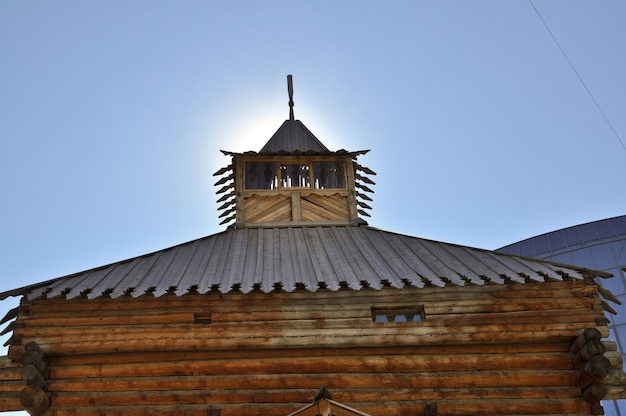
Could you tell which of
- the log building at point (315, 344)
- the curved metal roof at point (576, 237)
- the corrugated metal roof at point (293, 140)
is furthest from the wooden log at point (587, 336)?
the curved metal roof at point (576, 237)

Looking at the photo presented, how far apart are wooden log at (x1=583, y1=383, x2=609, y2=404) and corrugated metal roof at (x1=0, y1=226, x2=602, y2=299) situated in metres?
2.00

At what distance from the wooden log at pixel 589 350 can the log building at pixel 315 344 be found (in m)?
0.02

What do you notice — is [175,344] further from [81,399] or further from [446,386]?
[446,386]

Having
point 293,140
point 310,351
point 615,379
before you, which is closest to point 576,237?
point 293,140

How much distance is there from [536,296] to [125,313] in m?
7.58

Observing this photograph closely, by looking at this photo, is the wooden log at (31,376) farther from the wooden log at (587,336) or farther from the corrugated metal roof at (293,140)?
the corrugated metal roof at (293,140)

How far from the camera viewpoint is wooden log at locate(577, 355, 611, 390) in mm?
10883

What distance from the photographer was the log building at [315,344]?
443 inches

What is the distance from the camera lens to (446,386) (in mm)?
11398

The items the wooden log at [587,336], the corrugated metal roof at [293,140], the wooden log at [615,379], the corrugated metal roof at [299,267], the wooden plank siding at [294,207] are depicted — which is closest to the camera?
the wooden log at [587,336]

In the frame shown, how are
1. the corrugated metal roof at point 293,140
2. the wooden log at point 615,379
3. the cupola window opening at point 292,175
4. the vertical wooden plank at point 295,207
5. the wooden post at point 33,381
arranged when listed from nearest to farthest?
1. the wooden post at point 33,381
2. the wooden log at point 615,379
3. the vertical wooden plank at point 295,207
4. the cupola window opening at point 292,175
5. the corrugated metal roof at point 293,140

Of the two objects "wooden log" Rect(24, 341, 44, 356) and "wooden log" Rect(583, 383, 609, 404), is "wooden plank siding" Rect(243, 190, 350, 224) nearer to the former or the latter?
"wooden log" Rect(24, 341, 44, 356)

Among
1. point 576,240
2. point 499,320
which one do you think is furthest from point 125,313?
point 576,240

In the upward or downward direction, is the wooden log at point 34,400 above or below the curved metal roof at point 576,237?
below
